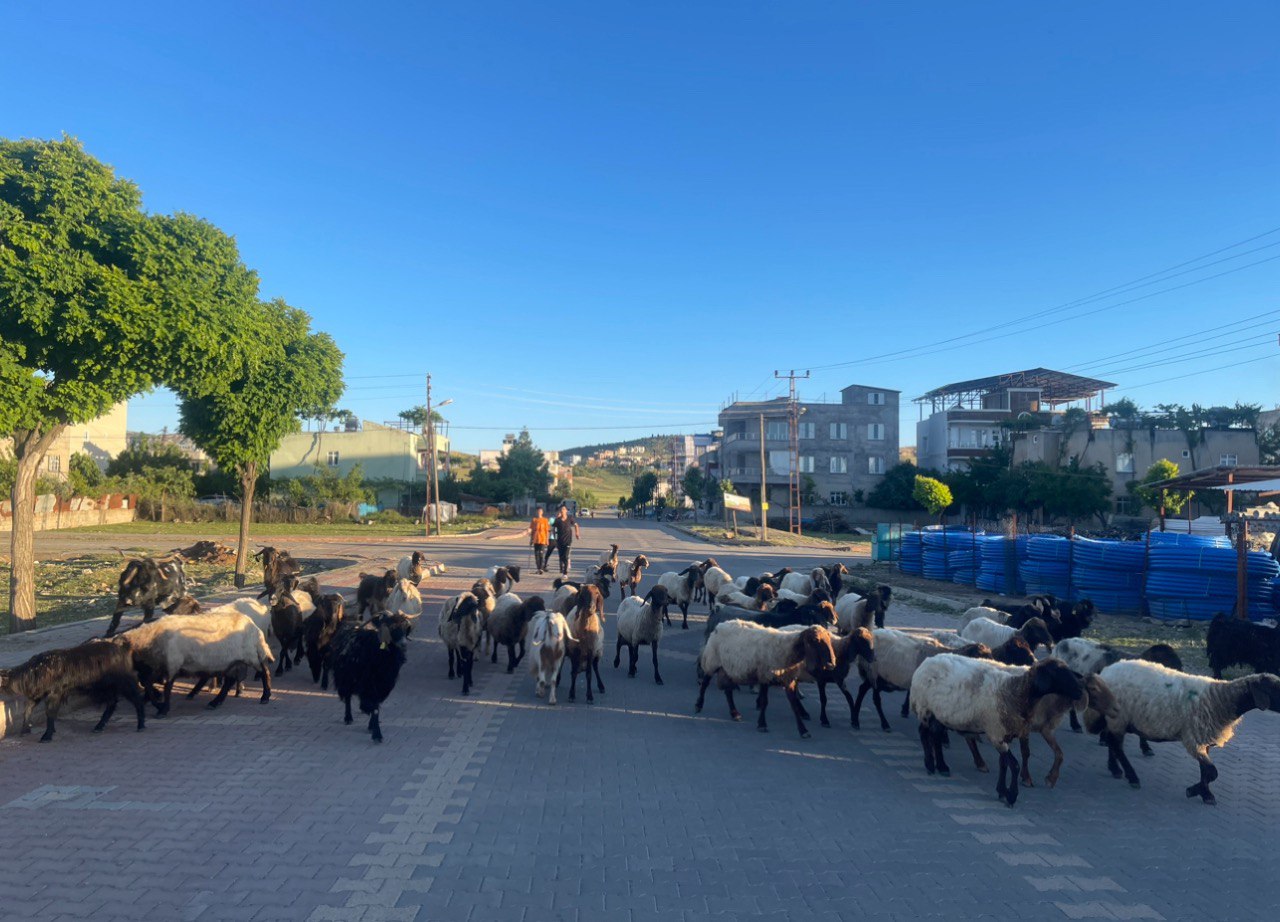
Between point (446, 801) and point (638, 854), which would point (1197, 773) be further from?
point (446, 801)

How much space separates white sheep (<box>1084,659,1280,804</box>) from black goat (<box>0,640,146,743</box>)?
919cm

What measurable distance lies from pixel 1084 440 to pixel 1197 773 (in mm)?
60881

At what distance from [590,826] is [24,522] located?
11654mm

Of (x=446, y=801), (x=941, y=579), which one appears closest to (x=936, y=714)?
(x=446, y=801)

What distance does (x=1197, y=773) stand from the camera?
24.3 feet

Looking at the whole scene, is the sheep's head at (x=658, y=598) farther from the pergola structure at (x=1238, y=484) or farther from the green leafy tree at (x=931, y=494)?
the green leafy tree at (x=931, y=494)

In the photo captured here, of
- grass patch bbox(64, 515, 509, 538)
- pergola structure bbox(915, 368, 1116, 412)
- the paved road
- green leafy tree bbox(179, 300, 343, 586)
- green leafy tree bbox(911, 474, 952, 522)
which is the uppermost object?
pergola structure bbox(915, 368, 1116, 412)

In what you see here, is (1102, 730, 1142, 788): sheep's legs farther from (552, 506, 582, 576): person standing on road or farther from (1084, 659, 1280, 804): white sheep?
(552, 506, 582, 576): person standing on road

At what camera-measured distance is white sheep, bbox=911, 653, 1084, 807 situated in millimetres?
6609

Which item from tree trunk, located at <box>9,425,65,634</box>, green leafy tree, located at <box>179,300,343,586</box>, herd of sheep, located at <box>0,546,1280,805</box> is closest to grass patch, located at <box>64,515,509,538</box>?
green leafy tree, located at <box>179,300,343,586</box>

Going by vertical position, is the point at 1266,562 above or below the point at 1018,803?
A: above

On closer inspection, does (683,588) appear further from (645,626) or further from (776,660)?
(776,660)

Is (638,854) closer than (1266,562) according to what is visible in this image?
Yes

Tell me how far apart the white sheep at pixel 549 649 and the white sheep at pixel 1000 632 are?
5029 millimetres
